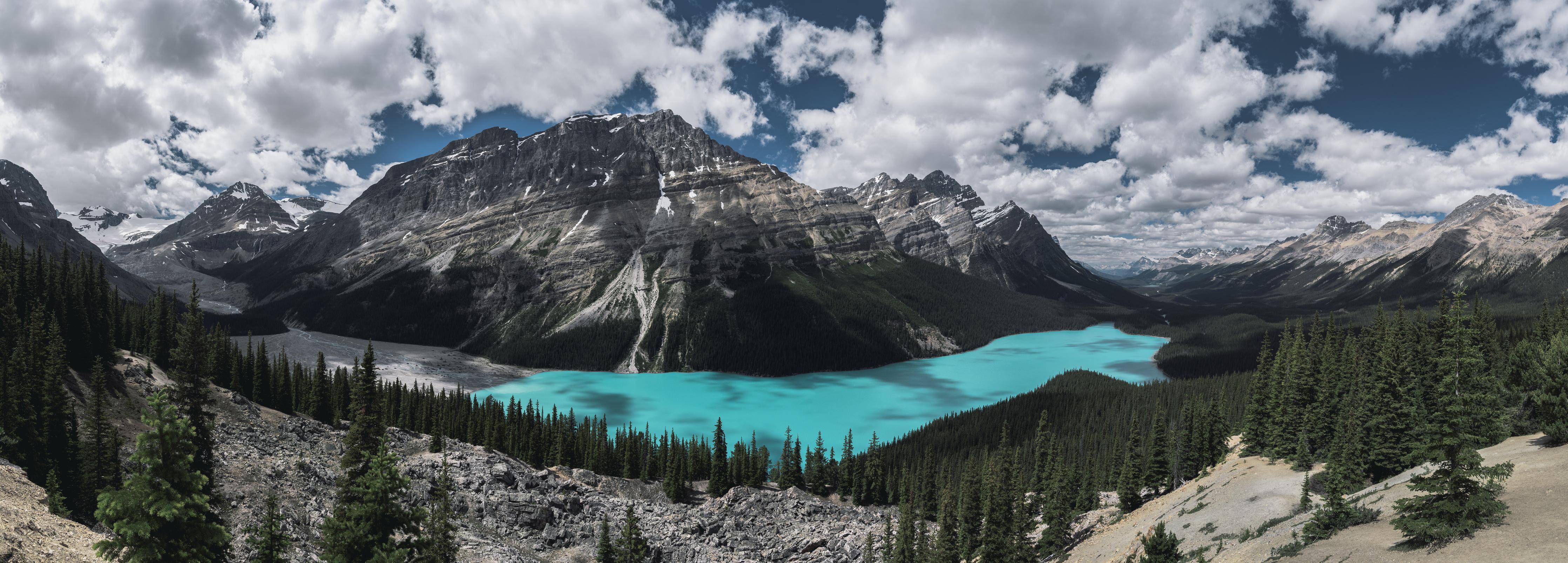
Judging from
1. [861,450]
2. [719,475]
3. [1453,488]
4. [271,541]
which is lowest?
[861,450]

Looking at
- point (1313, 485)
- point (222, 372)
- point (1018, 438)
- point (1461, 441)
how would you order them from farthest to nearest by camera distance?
point (1018, 438), point (222, 372), point (1313, 485), point (1461, 441)

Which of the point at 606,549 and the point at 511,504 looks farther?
the point at 511,504

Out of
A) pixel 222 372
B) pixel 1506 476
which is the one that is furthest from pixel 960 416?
pixel 222 372

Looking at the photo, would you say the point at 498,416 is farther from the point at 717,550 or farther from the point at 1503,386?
the point at 1503,386

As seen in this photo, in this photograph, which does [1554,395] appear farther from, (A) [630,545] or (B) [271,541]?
(B) [271,541]

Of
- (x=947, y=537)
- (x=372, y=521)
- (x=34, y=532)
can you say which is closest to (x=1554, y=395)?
(x=947, y=537)
